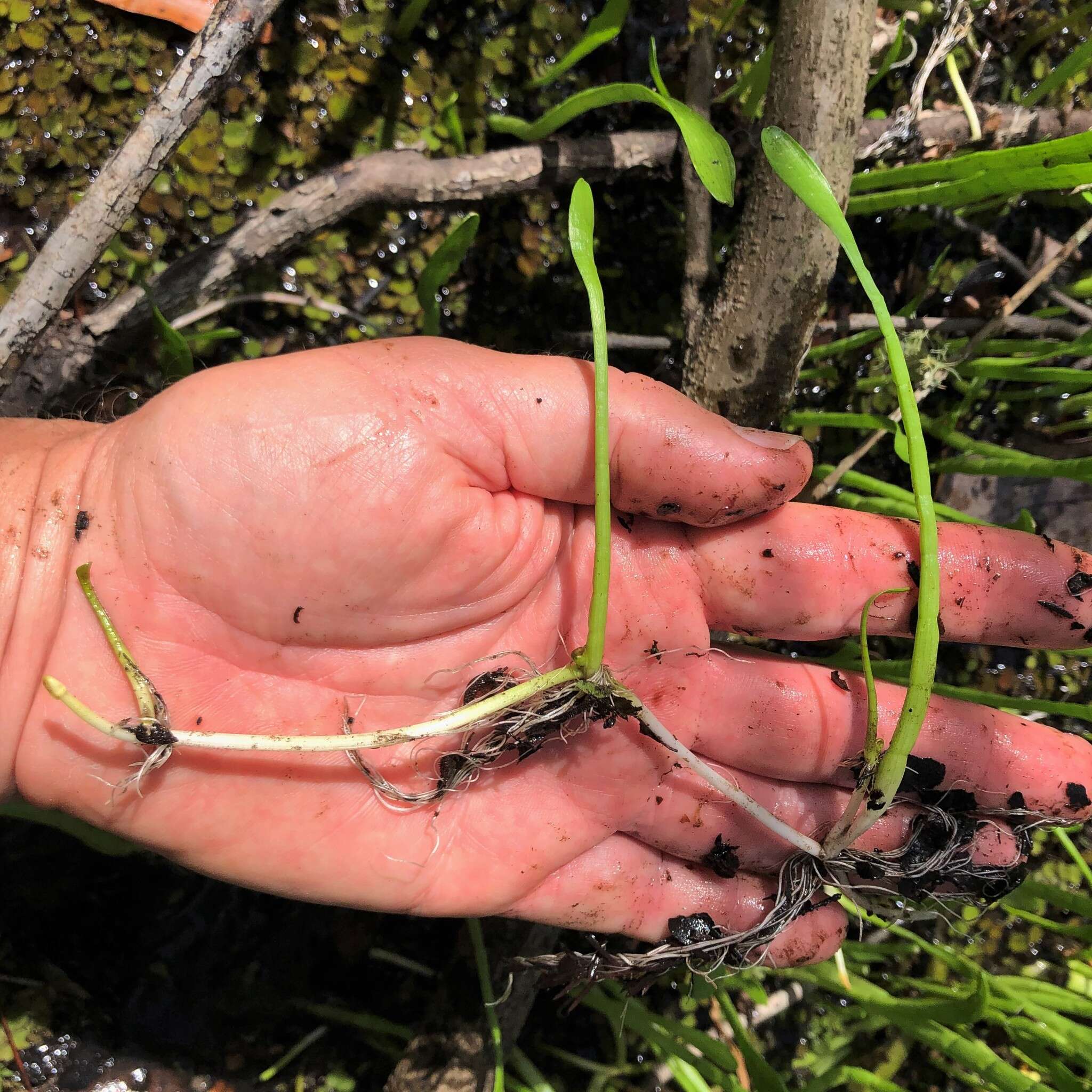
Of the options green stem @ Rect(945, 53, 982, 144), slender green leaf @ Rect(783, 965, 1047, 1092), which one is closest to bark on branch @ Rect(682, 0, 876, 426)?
green stem @ Rect(945, 53, 982, 144)

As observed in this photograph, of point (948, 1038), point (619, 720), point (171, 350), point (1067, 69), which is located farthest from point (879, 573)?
point (171, 350)

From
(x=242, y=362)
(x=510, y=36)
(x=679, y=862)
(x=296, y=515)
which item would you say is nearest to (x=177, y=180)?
(x=242, y=362)

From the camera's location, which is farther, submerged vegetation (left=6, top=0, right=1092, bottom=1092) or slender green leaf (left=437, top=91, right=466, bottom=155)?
slender green leaf (left=437, top=91, right=466, bottom=155)

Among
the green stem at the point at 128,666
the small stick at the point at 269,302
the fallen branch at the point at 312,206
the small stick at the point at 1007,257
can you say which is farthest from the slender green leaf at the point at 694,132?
the green stem at the point at 128,666

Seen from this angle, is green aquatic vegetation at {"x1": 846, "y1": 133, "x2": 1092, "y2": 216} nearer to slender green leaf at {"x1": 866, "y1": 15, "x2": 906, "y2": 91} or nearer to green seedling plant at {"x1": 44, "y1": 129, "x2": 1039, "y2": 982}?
slender green leaf at {"x1": 866, "y1": 15, "x2": 906, "y2": 91}

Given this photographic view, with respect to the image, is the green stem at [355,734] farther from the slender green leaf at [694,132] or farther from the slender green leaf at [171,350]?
the slender green leaf at [694,132]

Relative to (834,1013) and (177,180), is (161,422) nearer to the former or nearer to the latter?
(177,180)

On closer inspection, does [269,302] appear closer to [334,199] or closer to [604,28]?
[334,199]
